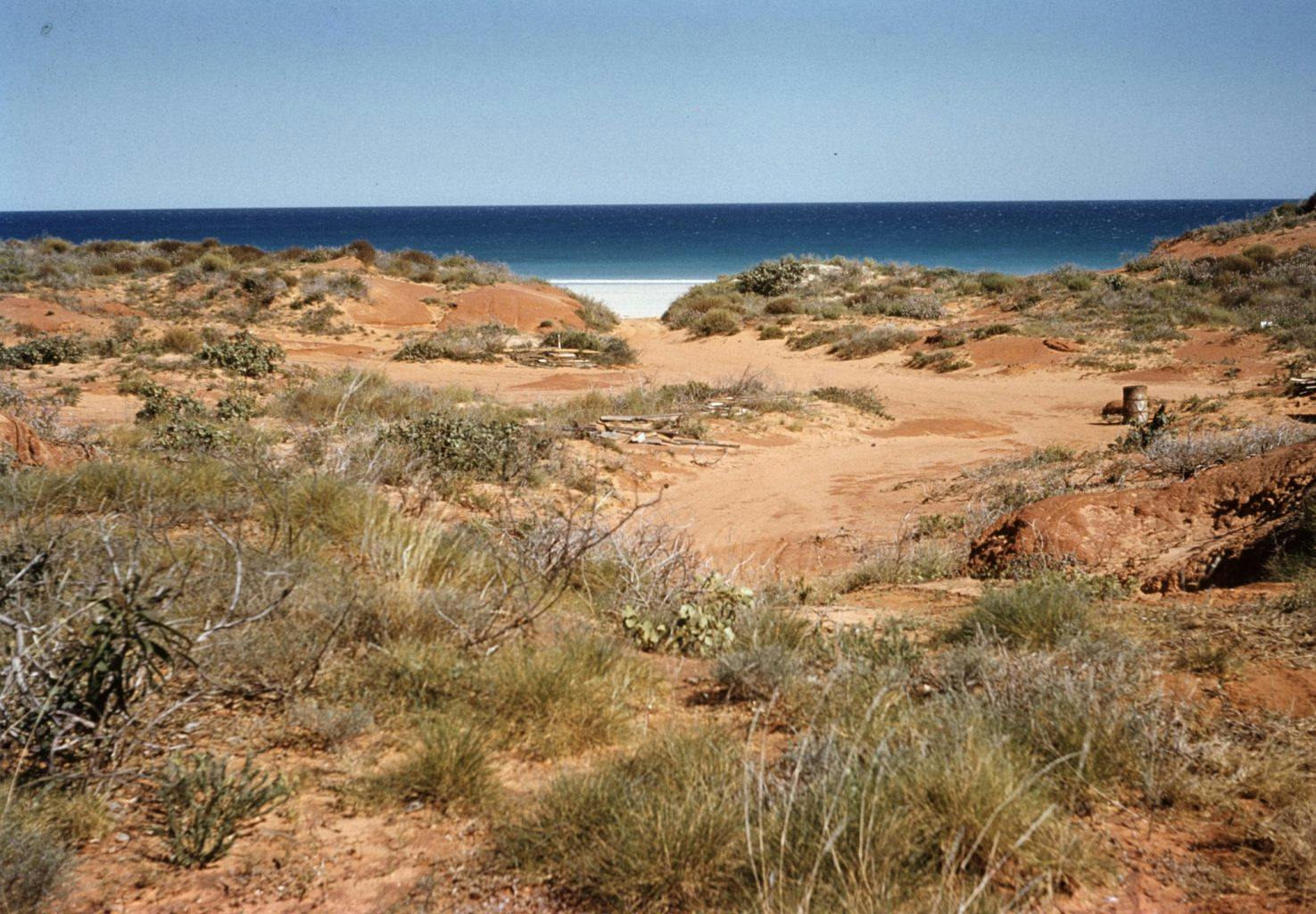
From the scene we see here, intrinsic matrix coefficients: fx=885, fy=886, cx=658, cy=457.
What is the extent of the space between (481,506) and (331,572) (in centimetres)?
389

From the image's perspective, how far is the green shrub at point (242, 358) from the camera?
618 inches

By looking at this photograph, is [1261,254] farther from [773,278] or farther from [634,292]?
[634,292]

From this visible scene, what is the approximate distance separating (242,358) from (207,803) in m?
14.7

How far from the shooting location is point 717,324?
82.8ft

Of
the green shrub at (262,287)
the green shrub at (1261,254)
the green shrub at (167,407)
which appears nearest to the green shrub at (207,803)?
the green shrub at (167,407)

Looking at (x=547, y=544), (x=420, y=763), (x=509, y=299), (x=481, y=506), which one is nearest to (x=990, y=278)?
(x=509, y=299)

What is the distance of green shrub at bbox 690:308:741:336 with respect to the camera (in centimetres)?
2516

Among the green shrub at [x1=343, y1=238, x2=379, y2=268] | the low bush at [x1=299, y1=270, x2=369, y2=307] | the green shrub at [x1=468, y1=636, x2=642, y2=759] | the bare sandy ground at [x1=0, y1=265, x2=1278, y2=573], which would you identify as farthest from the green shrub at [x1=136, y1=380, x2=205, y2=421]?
the green shrub at [x1=343, y1=238, x2=379, y2=268]

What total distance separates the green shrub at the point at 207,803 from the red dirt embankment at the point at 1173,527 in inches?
194

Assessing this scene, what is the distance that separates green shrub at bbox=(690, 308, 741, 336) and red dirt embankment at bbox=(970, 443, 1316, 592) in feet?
61.6

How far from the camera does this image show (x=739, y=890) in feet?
7.85

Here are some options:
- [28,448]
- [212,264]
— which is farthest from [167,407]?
[212,264]

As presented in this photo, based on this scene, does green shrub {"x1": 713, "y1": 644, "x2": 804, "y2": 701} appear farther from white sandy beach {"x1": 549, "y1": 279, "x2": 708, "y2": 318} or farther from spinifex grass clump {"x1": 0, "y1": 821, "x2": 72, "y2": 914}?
white sandy beach {"x1": 549, "y1": 279, "x2": 708, "y2": 318}

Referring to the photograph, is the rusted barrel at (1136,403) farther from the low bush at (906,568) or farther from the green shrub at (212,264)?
the green shrub at (212,264)
